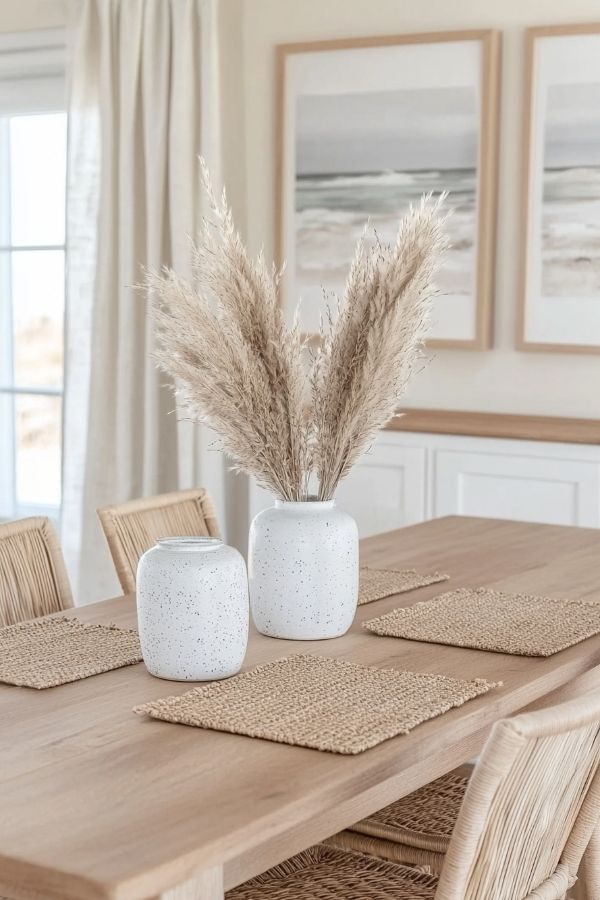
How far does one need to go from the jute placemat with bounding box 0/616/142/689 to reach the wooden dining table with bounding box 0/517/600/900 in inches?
1.1

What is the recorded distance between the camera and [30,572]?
2.53m

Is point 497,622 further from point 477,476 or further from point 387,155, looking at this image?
point 387,155

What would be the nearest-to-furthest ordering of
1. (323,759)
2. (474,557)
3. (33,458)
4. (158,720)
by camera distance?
(323,759) < (158,720) < (474,557) < (33,458)

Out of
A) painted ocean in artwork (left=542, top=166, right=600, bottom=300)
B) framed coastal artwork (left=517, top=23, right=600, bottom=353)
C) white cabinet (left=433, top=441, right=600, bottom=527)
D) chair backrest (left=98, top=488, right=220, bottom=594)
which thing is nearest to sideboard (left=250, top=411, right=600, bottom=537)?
white cabinet (left=433, top=441, right=600, bottom=527)

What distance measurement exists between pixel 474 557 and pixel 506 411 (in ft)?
4.19

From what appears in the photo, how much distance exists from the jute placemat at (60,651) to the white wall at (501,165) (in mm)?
1960

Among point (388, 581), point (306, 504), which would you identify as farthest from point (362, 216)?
point (306, 504)

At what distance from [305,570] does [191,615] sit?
291 millimetres

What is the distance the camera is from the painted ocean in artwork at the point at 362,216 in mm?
3936

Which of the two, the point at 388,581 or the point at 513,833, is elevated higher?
the point at 388,581

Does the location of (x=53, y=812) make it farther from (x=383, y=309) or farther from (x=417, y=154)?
(x=417, y=154)

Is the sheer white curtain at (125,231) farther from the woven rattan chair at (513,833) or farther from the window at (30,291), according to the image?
the woven rattan chair at (513,833)

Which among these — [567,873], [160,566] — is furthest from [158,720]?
[567,873]

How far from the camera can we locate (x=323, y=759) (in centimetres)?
154
